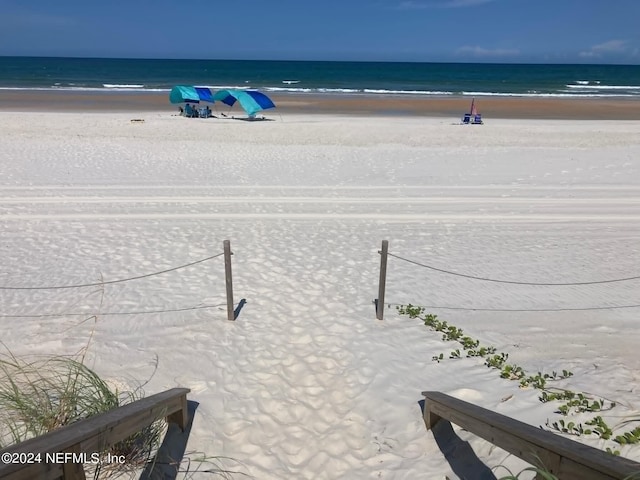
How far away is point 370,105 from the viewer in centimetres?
3609

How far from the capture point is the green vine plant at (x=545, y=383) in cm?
388

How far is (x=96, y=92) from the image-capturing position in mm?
43219

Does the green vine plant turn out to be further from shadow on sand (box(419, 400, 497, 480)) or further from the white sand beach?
shadow on sand (box(419, 400, 497, 480))

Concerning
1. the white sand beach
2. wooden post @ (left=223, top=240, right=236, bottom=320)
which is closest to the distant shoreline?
the white sand beach

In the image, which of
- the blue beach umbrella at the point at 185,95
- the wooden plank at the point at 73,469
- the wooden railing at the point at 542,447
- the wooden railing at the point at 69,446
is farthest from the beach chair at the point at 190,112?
the wooden plank at the point at 73,469

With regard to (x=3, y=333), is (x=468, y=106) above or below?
above

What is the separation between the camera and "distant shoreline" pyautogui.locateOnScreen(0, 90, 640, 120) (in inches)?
1230

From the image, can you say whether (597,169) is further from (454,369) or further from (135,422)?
(135,422)

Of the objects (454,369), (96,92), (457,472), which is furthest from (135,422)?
(96,92)

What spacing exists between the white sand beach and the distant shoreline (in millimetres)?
16999

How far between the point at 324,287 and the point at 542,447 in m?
4.48

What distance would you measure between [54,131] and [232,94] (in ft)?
29.6

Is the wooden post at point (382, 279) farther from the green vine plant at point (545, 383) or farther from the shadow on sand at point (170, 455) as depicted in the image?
the shadow on sand at point (170, 455)

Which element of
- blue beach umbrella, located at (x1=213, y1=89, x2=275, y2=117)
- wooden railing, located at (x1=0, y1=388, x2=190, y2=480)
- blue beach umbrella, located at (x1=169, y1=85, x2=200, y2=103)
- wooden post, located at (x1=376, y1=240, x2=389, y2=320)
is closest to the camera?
wooden railing, located at (x1=0, y1=388, x2=190, y2=480)
